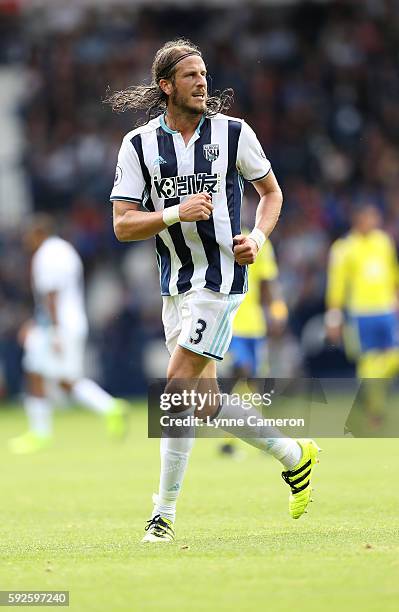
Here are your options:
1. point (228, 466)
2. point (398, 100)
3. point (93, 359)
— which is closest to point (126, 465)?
point (228, 466)

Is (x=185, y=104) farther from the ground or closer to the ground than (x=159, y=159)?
farther from the ground

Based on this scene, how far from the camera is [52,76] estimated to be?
78.4 feet

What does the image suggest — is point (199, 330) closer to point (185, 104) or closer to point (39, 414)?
point (185, 104)

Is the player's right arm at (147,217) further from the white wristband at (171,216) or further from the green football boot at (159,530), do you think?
the green football boot at (159,530)

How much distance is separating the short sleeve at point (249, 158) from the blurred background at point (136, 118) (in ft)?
40.7

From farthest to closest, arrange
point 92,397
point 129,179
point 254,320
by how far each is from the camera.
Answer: point 92,397 → point 254,320 → point 129,179

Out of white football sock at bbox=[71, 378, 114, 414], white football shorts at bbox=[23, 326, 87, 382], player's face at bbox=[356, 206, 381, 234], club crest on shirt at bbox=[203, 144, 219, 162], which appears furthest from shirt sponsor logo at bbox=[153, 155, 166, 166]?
player's face at bbox=[356, 206, 381, 234]

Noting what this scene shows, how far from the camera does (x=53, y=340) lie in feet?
46.4

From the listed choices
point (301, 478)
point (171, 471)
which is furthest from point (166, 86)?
point (301, 478)

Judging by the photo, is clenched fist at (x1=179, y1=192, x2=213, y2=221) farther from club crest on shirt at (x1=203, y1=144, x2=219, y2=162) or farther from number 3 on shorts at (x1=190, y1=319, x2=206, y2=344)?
number 3 on shorts at (x1=190, y1=319, x2=206, y2=344)

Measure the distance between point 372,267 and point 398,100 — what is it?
→ 929cm

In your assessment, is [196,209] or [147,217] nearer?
[196,209]

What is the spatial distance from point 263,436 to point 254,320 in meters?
5.62

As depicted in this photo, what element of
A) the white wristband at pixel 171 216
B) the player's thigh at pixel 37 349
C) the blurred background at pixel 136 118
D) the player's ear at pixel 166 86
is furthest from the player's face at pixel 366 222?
the white wristband at pixel 171 216
